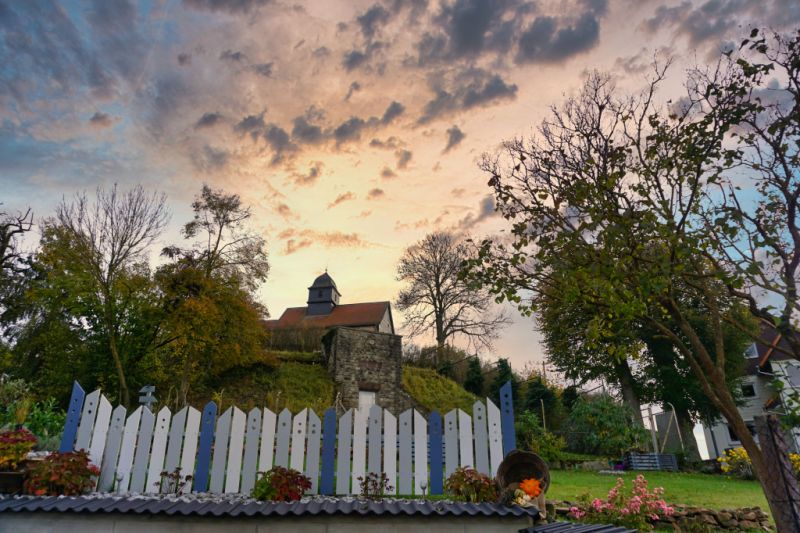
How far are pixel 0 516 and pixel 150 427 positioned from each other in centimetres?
182

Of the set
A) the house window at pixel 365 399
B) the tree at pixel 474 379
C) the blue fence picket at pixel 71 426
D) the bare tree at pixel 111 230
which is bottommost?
the blue fence picket at pixel 71 426

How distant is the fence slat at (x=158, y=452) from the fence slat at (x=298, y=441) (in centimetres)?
156

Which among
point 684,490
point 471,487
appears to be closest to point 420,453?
point 471,487

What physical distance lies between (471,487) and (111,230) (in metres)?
14.8

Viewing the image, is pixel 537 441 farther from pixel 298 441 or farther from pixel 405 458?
Answer: pixel 298 441

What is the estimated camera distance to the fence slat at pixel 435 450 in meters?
5.77

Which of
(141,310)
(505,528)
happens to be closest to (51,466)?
(505,528)

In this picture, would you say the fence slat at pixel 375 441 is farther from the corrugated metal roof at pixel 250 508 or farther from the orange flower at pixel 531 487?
the orange flower at pixel 531 487

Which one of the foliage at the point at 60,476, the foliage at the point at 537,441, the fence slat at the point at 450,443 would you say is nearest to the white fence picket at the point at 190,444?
the foliage at the point at 60,476

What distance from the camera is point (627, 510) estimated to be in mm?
5547

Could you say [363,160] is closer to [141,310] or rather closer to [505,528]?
[505,528]

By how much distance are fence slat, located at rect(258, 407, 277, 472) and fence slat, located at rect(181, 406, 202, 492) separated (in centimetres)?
79

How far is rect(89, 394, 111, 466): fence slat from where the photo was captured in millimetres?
5754

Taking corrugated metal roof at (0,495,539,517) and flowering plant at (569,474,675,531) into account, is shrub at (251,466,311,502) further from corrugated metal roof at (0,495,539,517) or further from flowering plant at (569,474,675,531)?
flowering plant at (569,474,675,531)
